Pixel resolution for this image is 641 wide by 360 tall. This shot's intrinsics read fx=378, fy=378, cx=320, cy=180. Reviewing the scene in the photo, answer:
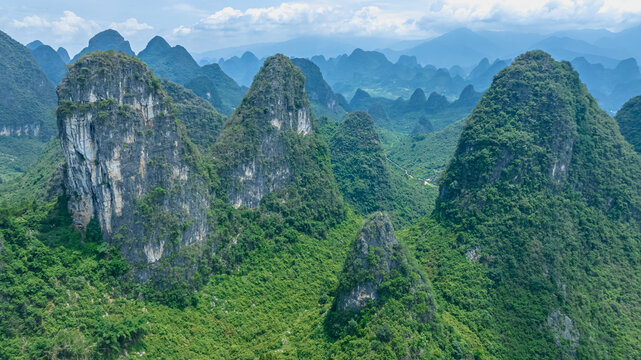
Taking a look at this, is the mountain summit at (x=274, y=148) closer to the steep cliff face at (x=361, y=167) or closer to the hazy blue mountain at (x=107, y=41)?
the steep cliff face at (x=361, y=167)

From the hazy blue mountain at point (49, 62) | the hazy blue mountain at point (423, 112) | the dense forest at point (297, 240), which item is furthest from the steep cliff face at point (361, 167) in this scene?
the hazy blue mountain at point (49, 62)

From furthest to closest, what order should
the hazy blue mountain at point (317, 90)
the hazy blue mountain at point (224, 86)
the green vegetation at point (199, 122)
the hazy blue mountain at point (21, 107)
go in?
the hazy blue mountain at point (224, 86) → the hazy blue mountain at point (317, 90) → the hazy blue mountain at point (21, 107) → the green vegetation at point (199, 122)

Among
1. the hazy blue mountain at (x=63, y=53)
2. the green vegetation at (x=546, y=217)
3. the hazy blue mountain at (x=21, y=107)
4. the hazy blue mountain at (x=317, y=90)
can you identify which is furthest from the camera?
the hazy blue mountain at (x=63, y=53)

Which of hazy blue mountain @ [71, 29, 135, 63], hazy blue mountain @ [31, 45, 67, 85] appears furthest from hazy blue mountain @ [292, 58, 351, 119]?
hazy blue mountain @ [31, 45, 67, 85]

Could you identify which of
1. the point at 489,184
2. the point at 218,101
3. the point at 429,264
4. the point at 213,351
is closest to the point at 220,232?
the point at 213,351

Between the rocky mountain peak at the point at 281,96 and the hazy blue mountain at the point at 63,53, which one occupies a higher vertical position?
the hazy blue mountain at the point at 63,53

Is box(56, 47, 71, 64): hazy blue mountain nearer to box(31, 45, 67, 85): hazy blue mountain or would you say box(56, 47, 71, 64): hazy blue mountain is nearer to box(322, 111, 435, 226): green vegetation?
box(31, 45, 67, 85): hazy blue mountain

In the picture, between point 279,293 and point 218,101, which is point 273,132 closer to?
point 279,293
